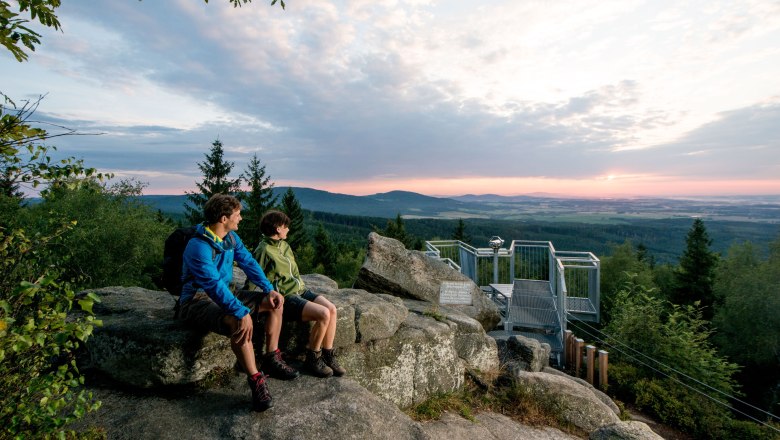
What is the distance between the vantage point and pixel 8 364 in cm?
255

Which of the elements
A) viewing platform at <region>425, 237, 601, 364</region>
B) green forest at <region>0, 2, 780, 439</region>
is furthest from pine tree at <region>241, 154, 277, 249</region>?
viewing platform at <region>425, 237, 601, 364</region>

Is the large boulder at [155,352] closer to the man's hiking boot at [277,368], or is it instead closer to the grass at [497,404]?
the man's hiking boot at [277,368]

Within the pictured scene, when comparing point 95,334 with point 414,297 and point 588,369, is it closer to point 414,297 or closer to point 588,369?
point 414,297

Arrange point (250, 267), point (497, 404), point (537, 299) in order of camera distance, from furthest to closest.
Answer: point (537, 299)
point (497, 404)
point (250, 267)

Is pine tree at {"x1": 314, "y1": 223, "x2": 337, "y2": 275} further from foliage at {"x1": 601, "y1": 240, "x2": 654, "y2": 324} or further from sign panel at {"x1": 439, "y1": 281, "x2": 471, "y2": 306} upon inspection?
sign panel at {"x1": 439, "y1": 281, "x2": 471, "y2": 306}

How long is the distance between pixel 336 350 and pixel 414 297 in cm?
443

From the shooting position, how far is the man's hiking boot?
4121 mm

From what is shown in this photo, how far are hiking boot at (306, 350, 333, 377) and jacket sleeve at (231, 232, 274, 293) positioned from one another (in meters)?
0.85

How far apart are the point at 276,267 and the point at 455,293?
6.00 metres

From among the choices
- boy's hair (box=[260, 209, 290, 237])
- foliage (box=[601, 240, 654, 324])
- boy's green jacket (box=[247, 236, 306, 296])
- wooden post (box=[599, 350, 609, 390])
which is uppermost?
boy's hair (box=[260, 209, 290, 237])

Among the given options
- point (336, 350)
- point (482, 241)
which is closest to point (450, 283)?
point (336, 350)

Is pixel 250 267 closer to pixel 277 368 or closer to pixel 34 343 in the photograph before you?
pixel 277 368

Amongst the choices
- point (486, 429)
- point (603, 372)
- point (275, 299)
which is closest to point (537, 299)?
point (603, 372)

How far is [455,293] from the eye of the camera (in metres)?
9.59
